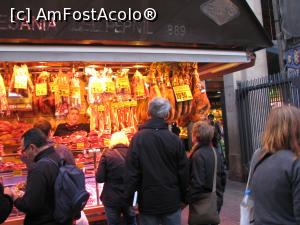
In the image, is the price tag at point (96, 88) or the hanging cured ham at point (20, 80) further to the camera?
the price tag at point (96, 88)

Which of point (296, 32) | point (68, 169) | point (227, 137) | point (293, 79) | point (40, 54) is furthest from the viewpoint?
point (227, 137)

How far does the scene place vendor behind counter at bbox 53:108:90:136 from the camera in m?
6.27

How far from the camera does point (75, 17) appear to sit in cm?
523

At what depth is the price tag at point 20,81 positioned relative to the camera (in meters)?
5.62

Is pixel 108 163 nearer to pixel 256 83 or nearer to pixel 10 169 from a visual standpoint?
pixel 10 169

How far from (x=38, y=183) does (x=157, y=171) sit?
1265mm

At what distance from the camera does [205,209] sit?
14.7 feet

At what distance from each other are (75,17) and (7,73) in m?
1.40

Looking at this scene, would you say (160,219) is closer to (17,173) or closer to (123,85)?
(17,173)

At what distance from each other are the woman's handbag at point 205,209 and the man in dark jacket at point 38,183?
5.47 feet

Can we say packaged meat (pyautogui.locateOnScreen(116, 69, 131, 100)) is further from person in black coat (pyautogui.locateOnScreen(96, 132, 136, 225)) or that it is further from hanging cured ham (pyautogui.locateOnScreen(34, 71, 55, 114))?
person in black coat (pyautogui.locateOnScreen(96, 132, 136, 225))

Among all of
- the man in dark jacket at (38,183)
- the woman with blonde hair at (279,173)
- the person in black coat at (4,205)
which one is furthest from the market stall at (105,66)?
the woman with blonde hair at (279,173)

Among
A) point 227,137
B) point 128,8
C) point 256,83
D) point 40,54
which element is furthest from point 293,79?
point 40,54

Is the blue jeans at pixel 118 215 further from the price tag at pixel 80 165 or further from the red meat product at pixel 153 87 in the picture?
the red meat product at pixel 153 87
